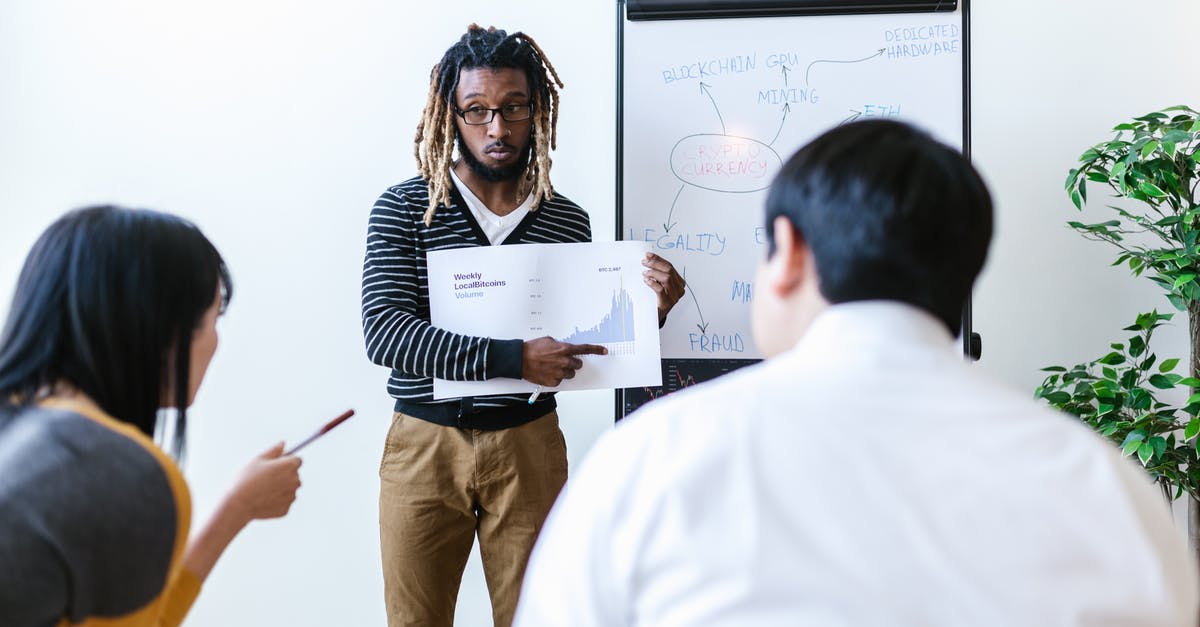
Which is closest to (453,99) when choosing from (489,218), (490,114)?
(490,114)

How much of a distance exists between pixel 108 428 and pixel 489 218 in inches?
43.4

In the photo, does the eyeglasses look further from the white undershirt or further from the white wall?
the white wall

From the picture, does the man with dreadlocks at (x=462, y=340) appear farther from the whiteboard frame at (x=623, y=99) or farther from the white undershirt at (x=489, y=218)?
the whiteboard frame at (x=623, y=99)

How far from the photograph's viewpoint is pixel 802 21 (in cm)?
217

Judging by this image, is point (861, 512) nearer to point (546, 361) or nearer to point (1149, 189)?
point (546, 361)

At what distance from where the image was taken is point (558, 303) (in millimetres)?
1895

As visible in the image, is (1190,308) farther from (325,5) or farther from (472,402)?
(325,5)

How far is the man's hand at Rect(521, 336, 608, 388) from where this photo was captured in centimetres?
180

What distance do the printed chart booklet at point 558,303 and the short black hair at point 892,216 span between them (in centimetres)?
112

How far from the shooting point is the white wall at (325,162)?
248cm

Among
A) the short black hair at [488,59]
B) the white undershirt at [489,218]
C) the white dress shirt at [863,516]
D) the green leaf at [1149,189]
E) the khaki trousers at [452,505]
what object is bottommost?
the khaki trousers at [452,505]

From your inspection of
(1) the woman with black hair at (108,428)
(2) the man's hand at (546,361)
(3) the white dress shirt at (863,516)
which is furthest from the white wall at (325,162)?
(3) the white dress shirt at (863,516)

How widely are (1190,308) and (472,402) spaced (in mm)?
1643

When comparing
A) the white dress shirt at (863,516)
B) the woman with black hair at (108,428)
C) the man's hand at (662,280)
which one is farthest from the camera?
the man's hand at (662,280)
